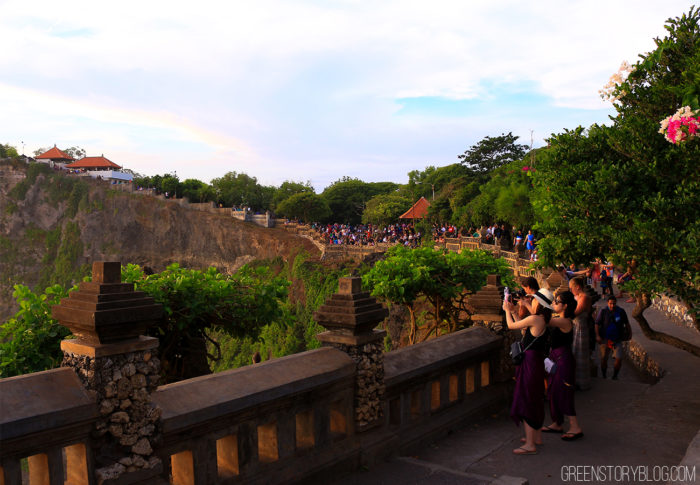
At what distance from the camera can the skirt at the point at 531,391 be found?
18.0 ft

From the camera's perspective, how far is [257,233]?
5706 cm

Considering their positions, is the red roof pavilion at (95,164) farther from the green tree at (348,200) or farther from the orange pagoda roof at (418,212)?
the orange pagoda roof at (418,212)

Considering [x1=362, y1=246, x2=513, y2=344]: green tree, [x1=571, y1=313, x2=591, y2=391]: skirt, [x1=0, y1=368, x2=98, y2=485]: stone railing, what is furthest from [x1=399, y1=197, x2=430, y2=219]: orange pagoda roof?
[x1=0, y1=368, x2=98, y2=485]: stone railing

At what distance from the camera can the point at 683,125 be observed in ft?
17.1

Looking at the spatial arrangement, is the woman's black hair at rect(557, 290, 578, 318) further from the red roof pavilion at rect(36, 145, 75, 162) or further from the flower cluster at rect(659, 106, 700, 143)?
the red roof pavilion at rect(36, 145, 75, 162)

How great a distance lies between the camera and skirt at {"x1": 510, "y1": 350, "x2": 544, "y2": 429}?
18.0 feet

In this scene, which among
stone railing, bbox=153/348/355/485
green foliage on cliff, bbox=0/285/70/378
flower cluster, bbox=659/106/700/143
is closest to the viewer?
stone railing, bbox=153/348/355/485

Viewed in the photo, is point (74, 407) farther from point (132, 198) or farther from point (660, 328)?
point (132, 198)

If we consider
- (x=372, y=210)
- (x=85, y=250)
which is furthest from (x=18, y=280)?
(x=372, y=210)

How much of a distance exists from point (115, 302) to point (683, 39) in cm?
671

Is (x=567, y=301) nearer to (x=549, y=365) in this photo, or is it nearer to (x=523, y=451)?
(x=549, y=365)

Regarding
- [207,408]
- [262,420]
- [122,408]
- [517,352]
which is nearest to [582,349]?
[517,352]

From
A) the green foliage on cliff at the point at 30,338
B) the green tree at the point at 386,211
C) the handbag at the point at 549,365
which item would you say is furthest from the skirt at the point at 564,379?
the green tree at the point at 386,211

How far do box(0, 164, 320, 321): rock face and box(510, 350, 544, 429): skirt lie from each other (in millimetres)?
49224
